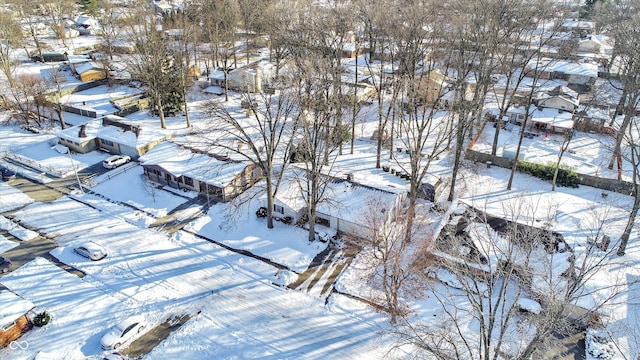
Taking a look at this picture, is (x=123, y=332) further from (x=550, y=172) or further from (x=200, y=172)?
(x=550, y=172)

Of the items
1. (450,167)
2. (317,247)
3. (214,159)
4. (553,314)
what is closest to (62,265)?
(214,159)

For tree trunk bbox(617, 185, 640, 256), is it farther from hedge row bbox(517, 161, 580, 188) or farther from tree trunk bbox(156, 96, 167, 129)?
tree trunk bbox(156, 96, 167, 129)

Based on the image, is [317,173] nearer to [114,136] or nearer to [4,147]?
[114,136]

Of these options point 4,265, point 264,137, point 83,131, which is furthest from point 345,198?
point 83,131

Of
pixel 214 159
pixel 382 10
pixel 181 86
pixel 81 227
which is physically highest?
pixel 382 10

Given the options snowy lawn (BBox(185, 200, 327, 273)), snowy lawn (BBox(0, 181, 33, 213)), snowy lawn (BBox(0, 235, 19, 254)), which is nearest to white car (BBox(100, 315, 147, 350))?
snowy lawn (BBox(185, 200, 327, 273))

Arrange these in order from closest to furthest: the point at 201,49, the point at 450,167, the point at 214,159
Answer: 1. the point at 214,159
2. the point at 450,167
3. the point at 201,49

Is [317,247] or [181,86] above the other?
[181,86]
